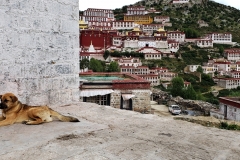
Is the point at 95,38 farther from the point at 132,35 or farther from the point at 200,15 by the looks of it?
the point at 200,15

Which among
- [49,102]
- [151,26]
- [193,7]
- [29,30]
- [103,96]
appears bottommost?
[103,96]

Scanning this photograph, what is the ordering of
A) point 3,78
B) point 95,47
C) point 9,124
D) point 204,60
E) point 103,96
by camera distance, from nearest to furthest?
1. point 9,124
2. point 3,78
3. point 103,96
4. point 95,47
5. point 204,60

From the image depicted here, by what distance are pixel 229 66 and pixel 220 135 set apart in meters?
61.9

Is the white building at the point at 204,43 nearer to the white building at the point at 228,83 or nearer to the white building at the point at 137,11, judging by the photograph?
the white building at the point at 228,83

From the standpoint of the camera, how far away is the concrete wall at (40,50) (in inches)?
148

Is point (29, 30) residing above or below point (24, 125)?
above

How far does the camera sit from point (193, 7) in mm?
106438

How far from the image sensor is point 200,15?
101188 mm

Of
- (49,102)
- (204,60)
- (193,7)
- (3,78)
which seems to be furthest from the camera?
(193,7)

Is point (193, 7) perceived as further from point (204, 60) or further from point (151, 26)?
point (204, 60)

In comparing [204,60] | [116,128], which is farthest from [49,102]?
[204,60]

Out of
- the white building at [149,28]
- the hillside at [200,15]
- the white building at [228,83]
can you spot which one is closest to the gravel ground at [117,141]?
the white building at [228,83]

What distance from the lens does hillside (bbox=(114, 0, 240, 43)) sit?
300ft

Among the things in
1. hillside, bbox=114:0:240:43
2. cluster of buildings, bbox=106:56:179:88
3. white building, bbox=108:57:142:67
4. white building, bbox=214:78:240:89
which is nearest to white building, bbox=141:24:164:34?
hillside, bbox=114:0:240:43
